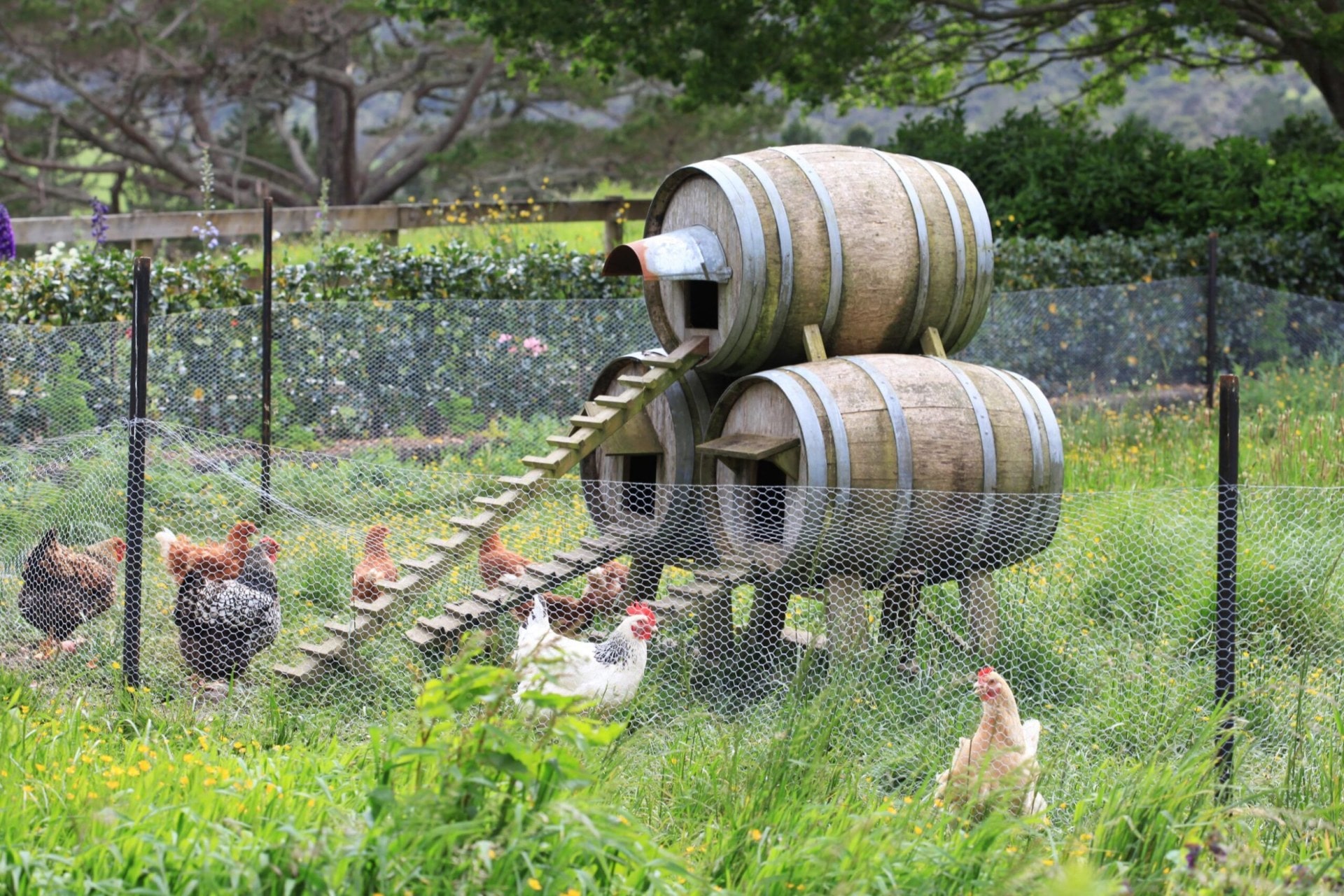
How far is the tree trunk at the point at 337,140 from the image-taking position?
2122 cm

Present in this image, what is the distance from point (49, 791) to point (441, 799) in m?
1.23

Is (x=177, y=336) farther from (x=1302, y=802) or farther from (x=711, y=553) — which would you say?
(x=1302, y=802)

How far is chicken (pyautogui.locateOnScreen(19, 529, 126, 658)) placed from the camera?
5168 millimetres

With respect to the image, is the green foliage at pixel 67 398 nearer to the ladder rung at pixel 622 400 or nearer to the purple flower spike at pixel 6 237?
the purple flower spike at pixel 6 237

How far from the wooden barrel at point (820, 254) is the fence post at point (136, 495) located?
70.9 inches

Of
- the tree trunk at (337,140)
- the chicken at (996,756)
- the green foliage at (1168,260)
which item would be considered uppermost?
the tree trunk at (337,140)

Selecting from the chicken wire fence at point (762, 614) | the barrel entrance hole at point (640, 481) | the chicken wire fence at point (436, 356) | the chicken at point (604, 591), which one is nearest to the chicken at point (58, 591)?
the chicken wire fence at point (762, 614)

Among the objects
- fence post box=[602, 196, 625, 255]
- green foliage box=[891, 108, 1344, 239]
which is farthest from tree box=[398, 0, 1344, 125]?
fence post box=[602, 196, 625, 255]

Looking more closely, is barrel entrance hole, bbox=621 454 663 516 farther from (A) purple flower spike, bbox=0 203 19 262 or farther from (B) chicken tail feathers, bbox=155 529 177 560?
(A) purple flower spike, bbox=0 203 19 262

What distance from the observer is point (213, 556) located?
16.7 feet

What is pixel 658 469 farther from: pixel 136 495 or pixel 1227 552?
pixel 1227 552

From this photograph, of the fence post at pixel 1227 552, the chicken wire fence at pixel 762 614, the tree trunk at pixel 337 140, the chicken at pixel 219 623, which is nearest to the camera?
the fence post at pixel 1227 552

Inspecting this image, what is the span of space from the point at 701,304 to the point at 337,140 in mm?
17142

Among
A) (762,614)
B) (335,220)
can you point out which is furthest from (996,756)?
(335,220)
